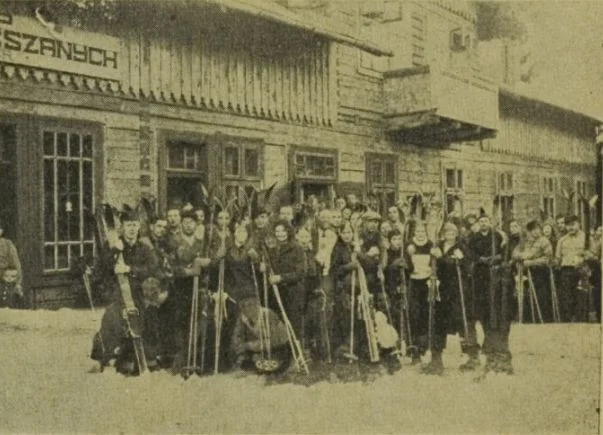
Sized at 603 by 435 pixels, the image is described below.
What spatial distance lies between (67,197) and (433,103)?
213 cm

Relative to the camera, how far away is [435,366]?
336 centimetres

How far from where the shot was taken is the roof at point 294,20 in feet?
10.9

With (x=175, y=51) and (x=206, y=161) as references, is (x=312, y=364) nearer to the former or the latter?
(x=206, y=161)

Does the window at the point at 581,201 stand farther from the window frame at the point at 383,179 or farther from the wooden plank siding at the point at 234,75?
the wooden plank siding at the point at 234,75

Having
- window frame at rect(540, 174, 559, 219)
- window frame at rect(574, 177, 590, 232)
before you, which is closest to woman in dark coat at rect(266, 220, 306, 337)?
window frame at rect(540, 174, 559, 219)

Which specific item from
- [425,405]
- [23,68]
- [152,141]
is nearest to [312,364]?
[425,405]

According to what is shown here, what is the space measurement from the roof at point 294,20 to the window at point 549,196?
118 centimetres

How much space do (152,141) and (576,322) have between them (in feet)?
7.19

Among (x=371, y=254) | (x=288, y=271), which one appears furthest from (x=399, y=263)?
(x=288, y=271)

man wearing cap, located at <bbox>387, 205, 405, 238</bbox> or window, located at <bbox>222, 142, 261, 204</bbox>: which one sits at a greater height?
window, located at <bbox>222, 142, 261, 204</bbox>

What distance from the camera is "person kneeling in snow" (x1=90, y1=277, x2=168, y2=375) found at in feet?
10.2

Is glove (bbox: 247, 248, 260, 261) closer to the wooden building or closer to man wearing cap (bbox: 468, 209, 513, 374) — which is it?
the wooden building

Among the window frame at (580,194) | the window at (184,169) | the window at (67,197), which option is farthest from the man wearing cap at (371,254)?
the window at (67,197)

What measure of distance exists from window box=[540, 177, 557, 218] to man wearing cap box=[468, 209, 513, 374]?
0.28 metres
